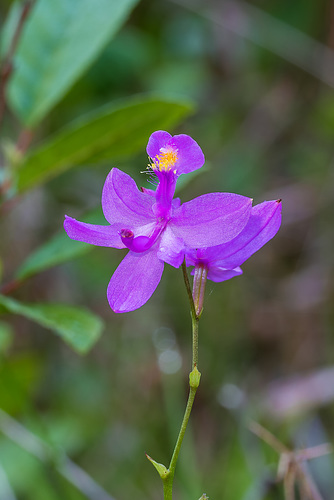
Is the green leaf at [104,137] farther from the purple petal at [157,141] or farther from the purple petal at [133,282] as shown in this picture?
the purple petal at [133,282]

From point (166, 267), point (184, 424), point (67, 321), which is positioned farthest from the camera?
point (166, 267)

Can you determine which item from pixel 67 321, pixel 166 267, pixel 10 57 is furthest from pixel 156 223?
pixel 166 267

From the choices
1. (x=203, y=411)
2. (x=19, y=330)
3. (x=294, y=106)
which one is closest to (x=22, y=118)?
(x=19, y=330)

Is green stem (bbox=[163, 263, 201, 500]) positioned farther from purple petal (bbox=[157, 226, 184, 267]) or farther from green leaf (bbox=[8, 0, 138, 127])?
green leaf (bbox=[8, 0, 138, 127])

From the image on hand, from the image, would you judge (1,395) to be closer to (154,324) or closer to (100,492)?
(100,492)

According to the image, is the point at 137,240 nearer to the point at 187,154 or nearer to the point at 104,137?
the point at 187,154
